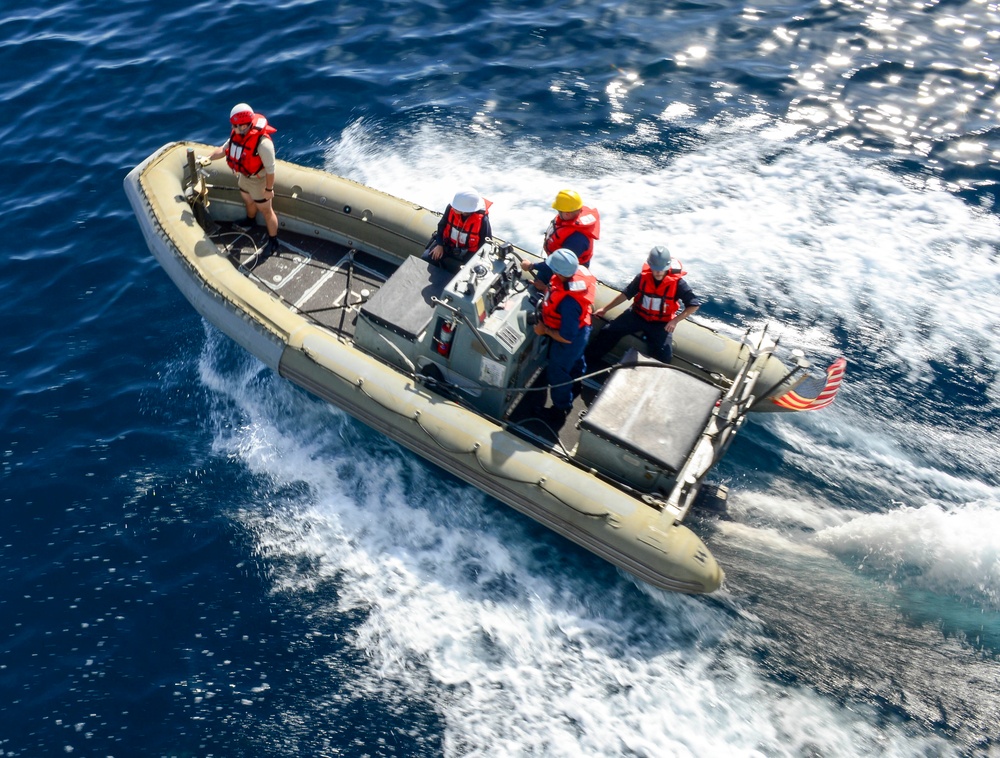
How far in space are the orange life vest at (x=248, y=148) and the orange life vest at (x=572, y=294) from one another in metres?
4.54

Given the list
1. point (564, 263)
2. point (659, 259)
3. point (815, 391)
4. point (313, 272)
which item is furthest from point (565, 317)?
point (313, 272)

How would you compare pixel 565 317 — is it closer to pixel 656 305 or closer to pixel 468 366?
pixel 656 305

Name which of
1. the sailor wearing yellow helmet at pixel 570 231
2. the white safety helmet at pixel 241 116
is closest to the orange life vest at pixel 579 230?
Result: the sailor wearing yellow helmet at pixel 570 231

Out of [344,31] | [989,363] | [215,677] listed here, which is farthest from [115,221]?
[989,363]

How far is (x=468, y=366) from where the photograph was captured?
909cm

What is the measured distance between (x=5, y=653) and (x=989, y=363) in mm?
12526

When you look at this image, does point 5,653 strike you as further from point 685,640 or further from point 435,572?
point 685,640

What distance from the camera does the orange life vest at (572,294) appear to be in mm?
8117

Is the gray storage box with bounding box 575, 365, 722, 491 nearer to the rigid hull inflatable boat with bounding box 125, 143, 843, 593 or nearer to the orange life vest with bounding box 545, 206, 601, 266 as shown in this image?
the rigid hull inflatable boat with bounding box 125, 143, 843, 593

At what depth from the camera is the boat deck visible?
1062 cm

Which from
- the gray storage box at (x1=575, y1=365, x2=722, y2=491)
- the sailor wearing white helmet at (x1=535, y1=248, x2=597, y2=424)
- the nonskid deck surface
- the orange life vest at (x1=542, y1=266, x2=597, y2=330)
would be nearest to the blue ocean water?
the nonskid deck surface

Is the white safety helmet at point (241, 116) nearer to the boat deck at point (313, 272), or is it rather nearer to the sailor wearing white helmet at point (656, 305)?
the boat deck at point (313, 272)

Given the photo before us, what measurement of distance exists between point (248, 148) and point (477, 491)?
5.42m

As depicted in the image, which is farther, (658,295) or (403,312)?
(403,312)
